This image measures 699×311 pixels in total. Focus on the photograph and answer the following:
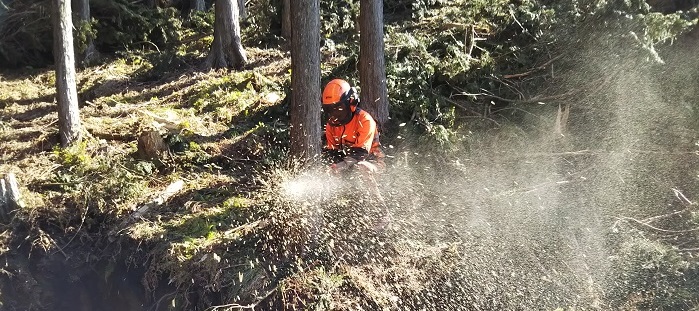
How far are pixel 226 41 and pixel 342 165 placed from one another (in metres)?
5.85

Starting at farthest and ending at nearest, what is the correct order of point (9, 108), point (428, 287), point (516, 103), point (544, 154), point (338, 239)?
point (9, 108) < point (516, 103) < point (544, 154) < point (338, 239) < point (428, 287)

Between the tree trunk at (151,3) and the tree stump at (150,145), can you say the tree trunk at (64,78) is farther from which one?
the tree trunk at (151,3)

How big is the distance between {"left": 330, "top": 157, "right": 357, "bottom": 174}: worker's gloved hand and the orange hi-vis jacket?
190 millimetres

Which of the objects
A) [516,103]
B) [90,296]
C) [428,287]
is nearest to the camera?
[428,287]

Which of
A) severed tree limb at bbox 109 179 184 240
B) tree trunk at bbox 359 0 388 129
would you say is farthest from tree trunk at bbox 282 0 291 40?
severed tree limb at bbox 109 179 184 240

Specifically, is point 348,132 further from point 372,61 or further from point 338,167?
point 372,61

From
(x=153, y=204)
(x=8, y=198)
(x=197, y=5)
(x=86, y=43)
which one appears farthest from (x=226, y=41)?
(x=8, y=198)

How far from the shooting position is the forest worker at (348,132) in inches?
234

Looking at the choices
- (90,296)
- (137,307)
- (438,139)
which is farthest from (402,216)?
(90,296)

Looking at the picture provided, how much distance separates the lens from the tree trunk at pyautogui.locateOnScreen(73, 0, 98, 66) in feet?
37.7

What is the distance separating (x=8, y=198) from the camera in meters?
6.51

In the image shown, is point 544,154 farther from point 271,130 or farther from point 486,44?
point 271,130

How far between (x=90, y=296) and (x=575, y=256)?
515 centimetres

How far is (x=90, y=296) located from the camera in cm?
619
